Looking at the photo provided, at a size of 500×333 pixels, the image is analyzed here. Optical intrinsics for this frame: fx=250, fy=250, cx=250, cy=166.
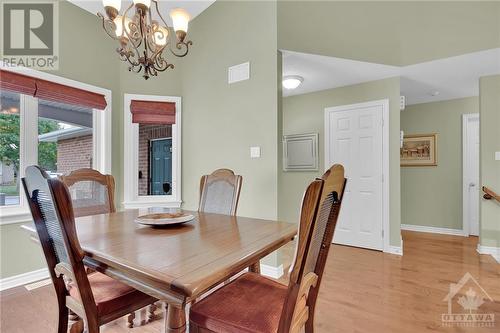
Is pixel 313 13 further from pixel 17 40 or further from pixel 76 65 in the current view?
pixel 17 40

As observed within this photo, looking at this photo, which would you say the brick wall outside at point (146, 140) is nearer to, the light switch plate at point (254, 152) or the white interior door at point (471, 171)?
the light switch plate at point (254, 152)

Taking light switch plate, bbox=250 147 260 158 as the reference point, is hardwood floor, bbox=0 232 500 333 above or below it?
below

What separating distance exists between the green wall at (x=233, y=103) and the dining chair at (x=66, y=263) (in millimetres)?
1686

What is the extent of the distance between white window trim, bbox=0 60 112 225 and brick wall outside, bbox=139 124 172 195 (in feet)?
1.30

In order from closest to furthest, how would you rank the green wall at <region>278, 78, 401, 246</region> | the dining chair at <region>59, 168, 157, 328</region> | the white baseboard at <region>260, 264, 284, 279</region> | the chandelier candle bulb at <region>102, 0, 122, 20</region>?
the chandelier candle bulb at <region>102, 0, 122, 20</region>, the dining chair at <region>59, 168, 157, 328</region>, the white baseboard at <region>260, 264, 284, 279</region>, the green wall at <region>278, 78, 401, 246</region>

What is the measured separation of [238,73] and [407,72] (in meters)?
2.17

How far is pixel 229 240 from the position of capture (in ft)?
3.81

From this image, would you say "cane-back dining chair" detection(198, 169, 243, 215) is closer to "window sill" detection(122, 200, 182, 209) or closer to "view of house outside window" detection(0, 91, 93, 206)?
"window sill" detection(122, 200, 182, 209)

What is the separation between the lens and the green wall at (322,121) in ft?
10.8

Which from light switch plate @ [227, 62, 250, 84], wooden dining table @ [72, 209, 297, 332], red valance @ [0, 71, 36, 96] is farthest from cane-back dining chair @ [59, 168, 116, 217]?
light switch plate @ [227, 62, 250, 84]

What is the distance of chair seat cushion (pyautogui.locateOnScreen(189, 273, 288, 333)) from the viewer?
0.97 metres

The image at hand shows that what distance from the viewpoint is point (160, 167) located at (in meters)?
3.46

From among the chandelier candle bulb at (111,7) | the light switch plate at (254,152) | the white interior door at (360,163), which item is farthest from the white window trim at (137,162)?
the white interior door at (360,163)

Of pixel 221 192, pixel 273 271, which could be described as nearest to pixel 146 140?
pixel 221 192
